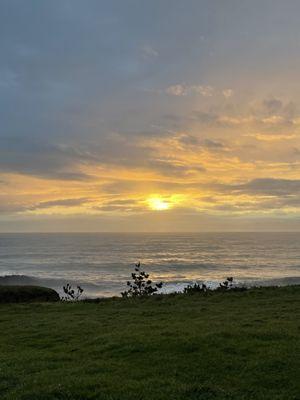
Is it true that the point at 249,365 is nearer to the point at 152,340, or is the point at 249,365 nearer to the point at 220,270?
the point at 152,340

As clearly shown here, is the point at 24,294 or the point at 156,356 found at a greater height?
the point at 156,356

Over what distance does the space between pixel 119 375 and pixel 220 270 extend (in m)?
78.1

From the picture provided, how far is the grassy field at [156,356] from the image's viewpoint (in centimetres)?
904

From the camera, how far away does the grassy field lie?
9.04m

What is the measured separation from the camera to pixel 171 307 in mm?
21844

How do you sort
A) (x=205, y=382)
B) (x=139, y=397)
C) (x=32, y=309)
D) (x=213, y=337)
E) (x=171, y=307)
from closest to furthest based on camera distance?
1. (x=139, y=397)
2. (x=205, y=382)
3. (x=213, y=337)
4. (x=171, y=307)
5. (x=32, y=309)

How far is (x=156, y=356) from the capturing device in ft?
37.0

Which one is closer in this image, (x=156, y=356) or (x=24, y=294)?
(x=156, y=356)

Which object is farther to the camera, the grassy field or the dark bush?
the dark bush

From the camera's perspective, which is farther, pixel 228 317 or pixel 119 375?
pixel 228 317

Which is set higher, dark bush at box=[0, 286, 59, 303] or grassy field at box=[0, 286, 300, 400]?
grassy field at box=[0, 286, 300, 400]

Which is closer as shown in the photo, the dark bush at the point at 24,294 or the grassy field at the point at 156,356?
the grassy field at the point at 156,356

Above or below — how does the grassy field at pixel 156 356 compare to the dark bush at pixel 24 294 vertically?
above

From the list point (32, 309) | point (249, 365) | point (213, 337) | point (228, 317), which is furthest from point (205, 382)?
point (32, 309)
